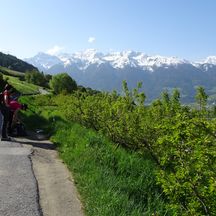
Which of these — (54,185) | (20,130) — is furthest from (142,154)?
(20,130)

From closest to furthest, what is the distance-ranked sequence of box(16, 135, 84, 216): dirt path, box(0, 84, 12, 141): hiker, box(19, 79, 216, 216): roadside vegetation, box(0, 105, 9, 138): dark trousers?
box(19, 79, 216, 216): roadside vegetation, box(16, 135, 84, 216): dirt path, box(0, 105, 9, 138): dark trousers, box(0, 84, 12, 141): hiker

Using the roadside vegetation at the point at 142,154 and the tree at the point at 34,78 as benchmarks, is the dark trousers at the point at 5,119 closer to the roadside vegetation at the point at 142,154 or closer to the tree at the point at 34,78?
the roadside vegetation at the point at 142,154

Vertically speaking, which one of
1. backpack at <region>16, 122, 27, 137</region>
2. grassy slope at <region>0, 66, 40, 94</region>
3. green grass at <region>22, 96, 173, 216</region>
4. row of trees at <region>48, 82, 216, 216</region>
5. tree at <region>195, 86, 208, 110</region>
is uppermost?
tree at <region>195, 86, 208, 110</region>

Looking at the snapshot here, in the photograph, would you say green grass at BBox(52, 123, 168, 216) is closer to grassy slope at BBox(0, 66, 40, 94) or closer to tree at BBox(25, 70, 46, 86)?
grassy slope at BBox(0, 66, 40, 94)

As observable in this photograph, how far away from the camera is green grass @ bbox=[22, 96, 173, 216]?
7.68 m

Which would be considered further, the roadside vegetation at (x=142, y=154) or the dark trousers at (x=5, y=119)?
the dark trousers at (x=5, y=119)

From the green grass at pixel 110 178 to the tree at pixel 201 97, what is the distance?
2.09 meters

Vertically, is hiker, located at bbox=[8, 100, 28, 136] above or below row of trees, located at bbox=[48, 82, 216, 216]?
below

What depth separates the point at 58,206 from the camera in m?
7.99

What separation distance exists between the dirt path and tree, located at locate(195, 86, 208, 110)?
3.38 m

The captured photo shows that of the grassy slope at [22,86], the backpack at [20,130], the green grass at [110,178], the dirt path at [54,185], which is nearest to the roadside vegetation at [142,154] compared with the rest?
the green grass at [110,178]

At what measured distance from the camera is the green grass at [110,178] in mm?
7680

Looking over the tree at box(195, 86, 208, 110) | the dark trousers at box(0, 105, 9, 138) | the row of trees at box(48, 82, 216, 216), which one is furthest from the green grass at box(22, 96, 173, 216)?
the dark trousers at box(0, 105, 9, 138)

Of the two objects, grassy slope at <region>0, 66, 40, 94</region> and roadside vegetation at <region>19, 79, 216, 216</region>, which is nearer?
roadside vegetation at <region>19, 79, 216, 216</region>
